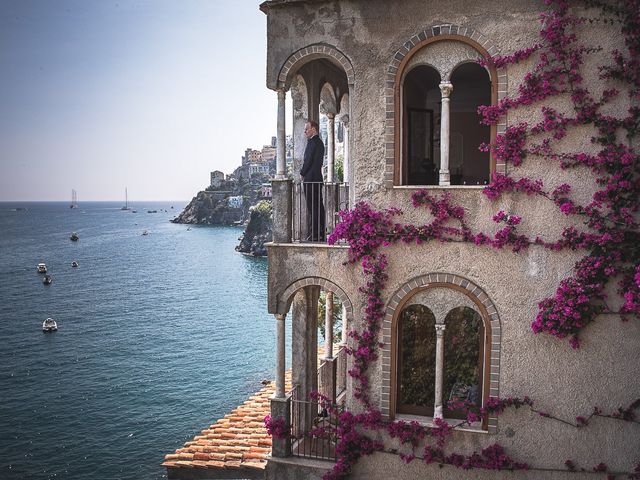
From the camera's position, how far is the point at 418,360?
44.8 feet

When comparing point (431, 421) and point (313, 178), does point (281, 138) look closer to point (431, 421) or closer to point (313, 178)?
point (313, 178)

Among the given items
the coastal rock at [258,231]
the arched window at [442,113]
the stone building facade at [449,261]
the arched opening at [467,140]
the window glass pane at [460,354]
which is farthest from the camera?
the coastal rock at [258,231]

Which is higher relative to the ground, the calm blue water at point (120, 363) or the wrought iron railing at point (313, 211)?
the wrought iron railing at point (313, 211)

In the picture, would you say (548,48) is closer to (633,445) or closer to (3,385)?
(633,445)

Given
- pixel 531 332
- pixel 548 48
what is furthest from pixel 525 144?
pixel 531 332

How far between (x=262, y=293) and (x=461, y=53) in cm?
6424

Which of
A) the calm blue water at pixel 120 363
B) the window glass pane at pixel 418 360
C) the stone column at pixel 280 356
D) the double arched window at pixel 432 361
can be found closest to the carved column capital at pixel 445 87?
the double arched window at pixel 432 361

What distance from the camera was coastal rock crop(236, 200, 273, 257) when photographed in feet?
373

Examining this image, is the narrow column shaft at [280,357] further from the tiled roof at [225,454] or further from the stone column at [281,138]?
the tiled roof at [225,454]

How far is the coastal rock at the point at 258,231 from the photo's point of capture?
11356 centimetres

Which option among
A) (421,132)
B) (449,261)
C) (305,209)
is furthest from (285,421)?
(421,132)

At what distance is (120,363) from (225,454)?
100ft

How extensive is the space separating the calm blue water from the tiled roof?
10141mm

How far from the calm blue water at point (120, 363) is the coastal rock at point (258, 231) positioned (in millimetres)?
20640
